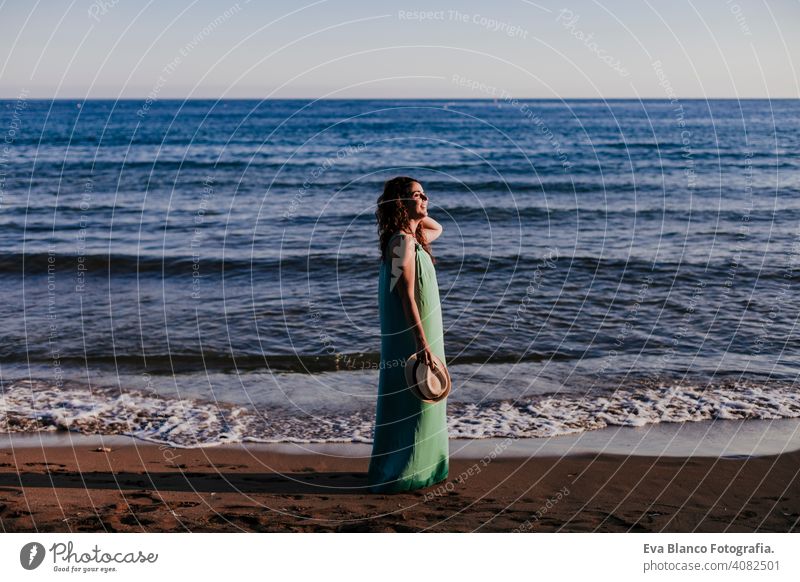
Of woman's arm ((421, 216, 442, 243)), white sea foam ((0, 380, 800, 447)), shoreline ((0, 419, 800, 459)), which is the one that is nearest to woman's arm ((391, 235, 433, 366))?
woman's arm ((421, 216, 442, 243))

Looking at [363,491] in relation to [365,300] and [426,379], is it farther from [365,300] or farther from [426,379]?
[365,300]

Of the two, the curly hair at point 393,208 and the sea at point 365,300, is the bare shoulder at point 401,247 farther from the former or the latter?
the sea at point 365,300

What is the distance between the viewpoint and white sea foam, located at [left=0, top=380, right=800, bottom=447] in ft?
25.6

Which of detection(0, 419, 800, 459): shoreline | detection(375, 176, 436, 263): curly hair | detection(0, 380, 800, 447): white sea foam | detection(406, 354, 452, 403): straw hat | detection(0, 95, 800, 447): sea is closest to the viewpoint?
detection(375, 176, 436, 263): curly hair

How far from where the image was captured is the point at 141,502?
5887 mm

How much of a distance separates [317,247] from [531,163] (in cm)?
1726

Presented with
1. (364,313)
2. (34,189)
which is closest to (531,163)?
(34,189)

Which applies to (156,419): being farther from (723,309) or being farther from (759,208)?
(759,208)

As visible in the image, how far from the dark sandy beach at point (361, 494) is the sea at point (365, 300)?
77 cm

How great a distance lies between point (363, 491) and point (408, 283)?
182 centimetres

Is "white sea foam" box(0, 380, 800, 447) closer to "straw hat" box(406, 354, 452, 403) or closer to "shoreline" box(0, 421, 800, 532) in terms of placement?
"shoreline" box(0, 421, 800, 532)

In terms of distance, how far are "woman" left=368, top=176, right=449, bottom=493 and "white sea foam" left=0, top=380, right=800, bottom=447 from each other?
5.67 ft

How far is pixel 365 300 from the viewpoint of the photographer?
13.2 m

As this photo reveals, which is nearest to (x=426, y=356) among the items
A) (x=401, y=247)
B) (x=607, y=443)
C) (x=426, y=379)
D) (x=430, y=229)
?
(x=426, y=379)
